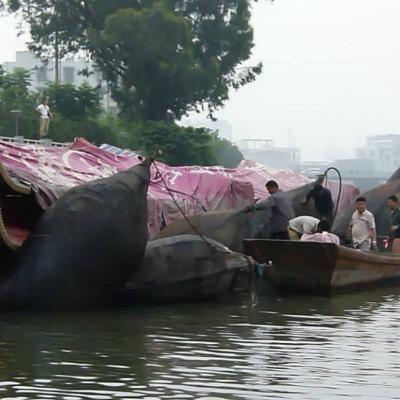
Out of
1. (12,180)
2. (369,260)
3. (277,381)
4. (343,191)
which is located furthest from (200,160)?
(277,381)

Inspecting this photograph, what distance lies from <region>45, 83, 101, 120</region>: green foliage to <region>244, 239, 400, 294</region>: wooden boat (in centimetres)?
2781

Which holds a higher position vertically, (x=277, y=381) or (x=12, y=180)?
(x=12, y=180)

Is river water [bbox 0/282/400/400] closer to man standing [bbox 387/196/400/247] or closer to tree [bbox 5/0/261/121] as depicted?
man standing [bbox 387/196/400/247]

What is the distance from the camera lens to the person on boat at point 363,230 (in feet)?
57.3

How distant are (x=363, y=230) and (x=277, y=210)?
1.44m

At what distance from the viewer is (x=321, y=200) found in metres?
20.4

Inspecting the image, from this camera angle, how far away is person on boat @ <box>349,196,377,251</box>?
17.5 meters

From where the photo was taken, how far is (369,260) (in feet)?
53.5

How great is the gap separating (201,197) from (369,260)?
5680 millimetres

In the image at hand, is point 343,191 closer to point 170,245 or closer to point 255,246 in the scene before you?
point 255,246

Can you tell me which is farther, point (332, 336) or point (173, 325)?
point (173, 325)

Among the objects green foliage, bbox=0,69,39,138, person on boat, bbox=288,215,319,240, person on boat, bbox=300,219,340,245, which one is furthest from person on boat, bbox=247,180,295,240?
green foliage, bbox=0,69,39,138

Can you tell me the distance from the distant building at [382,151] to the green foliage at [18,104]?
67.0 meters

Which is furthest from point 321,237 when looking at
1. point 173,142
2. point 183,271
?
point 173,142
